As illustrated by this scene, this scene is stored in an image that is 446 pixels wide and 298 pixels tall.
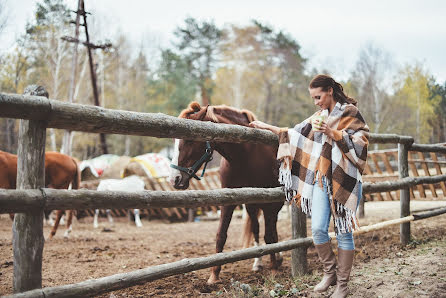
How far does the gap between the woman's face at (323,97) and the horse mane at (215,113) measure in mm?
1285

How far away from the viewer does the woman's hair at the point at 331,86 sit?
2562 mm

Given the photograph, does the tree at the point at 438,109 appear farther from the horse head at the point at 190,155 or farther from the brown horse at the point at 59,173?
the horse head at the point at 190,155

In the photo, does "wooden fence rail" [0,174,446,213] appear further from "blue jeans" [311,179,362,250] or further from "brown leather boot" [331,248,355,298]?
"brown leather boot" [331,248,355,298]

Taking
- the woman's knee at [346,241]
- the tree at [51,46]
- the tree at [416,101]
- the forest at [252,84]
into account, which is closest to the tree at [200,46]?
the forest at [252,84]

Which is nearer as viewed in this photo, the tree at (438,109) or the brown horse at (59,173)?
the brown horse at (59,173)

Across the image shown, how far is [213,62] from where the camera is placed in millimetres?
26219

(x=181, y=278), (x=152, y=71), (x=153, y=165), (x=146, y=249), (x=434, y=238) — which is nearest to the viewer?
(x=181, y=278)

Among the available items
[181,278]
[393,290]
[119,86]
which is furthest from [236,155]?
[119,86]

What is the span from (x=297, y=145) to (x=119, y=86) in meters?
26.9

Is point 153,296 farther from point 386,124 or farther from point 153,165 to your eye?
point 386,124

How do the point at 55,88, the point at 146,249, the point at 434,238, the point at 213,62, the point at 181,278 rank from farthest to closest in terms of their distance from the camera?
the point at 213,62, the point at 55,88, the point at 146,249, the point at 434,238, the point at 181,278

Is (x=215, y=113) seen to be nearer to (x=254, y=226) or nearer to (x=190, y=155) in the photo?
(x=190, y=155)

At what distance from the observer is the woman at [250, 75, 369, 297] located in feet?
7.91

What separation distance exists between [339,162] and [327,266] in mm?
776
